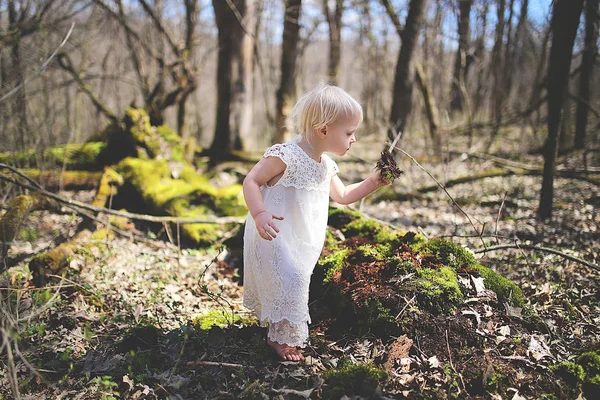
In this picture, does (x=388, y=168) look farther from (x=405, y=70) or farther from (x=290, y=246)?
(x=405, y=70)

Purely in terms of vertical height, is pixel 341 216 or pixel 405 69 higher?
pixel 405 69

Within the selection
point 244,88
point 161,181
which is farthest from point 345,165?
point 161,181

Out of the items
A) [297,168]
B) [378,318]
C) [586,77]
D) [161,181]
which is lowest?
[378,318]

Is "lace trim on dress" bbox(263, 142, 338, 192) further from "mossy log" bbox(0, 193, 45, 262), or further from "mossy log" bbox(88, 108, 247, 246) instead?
"mossy log" bbox(88, 108, 247, 246)

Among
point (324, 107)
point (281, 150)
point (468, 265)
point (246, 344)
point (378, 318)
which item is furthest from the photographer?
point (468, 265)

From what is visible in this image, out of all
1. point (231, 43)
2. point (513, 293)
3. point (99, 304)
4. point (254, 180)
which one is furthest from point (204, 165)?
point (513, 293)

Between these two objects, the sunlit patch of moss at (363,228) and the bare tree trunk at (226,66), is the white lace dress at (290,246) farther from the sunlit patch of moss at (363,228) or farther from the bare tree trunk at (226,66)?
the bare tree trunk at (226,66)

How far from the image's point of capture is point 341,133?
268 centimetres

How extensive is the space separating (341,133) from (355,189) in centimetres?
52

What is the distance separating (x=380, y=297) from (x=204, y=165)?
6.71 metres

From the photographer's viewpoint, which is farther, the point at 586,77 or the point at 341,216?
the point at 586,77

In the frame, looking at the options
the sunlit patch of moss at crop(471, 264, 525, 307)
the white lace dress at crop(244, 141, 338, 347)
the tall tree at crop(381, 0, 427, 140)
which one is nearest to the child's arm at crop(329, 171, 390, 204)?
the white lace dress at crop(244, 141, 338, 347)

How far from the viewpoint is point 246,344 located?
2971 mm

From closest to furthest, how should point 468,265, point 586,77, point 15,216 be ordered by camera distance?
point 468,265 < point 15,216 < point 586,77
